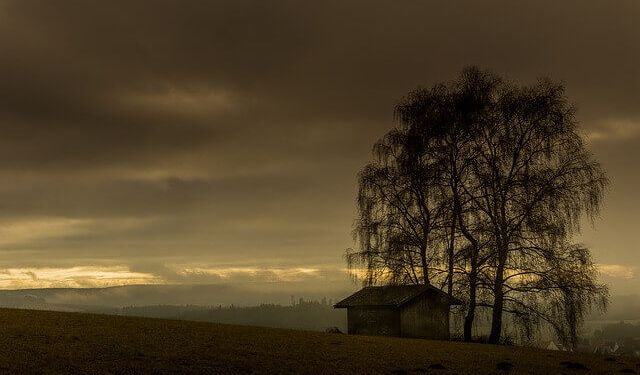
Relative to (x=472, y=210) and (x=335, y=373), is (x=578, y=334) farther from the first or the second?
(x=335, y=373)

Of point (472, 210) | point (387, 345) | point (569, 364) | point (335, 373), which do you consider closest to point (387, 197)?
point (472, 210)

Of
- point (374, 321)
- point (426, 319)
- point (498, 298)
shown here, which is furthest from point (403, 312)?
point (498, 298)

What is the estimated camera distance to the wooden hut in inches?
1590

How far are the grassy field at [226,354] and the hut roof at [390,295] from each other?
820cm

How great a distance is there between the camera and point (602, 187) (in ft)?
120

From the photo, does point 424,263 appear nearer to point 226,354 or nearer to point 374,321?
point 374,321

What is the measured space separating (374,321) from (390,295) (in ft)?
6.52

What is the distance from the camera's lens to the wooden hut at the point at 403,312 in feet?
132

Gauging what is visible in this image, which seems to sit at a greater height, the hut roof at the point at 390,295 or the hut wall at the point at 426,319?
the hut roof at the point at 390,295

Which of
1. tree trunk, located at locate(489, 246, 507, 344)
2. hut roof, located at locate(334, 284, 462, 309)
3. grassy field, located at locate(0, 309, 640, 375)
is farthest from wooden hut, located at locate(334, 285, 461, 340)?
grassy field, located at locate(0, 309, 640, 375)

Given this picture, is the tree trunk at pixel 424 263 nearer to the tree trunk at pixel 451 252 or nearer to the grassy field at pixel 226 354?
the tree trunk at pixel 451 252

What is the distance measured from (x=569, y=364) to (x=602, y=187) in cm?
1507

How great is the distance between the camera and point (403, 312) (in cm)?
4028

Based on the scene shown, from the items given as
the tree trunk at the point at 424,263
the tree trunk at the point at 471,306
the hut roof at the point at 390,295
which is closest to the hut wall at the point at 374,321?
the hut roof at the point at 390,295
